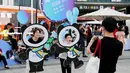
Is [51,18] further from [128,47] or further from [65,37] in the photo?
[128,47]

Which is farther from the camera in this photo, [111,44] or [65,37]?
[65,37]

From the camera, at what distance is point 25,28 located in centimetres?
738

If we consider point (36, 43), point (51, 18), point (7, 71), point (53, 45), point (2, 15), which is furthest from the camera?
point (2, 15)

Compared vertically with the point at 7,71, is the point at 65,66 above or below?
above

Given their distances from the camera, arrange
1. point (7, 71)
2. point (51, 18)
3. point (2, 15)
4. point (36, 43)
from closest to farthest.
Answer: point (36, 43) < point (7, 71) < point (51, 18) < point (2, 15)

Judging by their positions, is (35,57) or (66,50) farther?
(66,50)

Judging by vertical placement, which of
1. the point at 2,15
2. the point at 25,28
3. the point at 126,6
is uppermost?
the point at 25,28

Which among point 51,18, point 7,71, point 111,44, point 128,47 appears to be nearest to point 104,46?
point 111,44

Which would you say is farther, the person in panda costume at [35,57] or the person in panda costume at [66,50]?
the person in panda costume at [66,50]

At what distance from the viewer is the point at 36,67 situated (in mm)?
7551

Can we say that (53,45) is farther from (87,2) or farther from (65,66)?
(87,2)

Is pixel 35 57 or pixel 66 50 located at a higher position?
pixel 66 50

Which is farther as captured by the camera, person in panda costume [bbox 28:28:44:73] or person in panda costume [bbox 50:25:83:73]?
person in panda costume [bbox 50:25:83:73]

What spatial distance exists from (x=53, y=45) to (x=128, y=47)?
11134 mm
